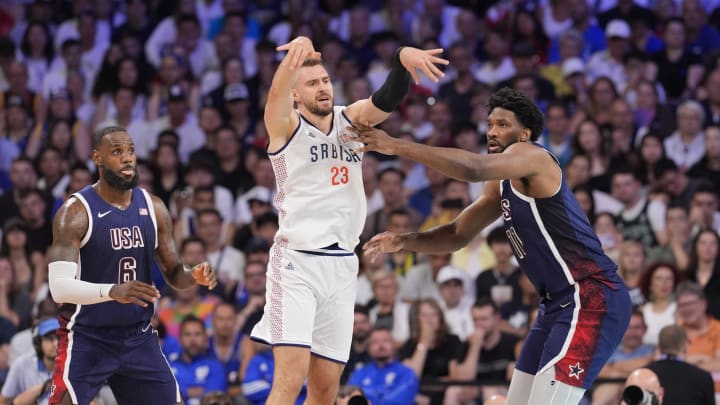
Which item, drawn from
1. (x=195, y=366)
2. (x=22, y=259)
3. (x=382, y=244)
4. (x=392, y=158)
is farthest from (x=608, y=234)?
(x=22, y=259)

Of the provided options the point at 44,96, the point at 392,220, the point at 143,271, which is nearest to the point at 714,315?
the point at 392,220

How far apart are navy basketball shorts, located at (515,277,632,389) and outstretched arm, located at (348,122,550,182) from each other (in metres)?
0.77

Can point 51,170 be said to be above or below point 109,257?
above

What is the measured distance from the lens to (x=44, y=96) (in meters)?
15.2

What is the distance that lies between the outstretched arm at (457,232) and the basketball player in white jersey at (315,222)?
16.7 inches

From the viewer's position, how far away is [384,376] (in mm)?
10500

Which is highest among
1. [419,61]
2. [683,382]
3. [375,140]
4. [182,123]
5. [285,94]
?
[182,123]

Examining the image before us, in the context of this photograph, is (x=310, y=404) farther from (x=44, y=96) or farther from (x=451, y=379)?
(x=44, y=96)

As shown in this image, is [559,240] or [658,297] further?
[658,297]

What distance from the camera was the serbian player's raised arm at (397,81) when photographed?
7.06m

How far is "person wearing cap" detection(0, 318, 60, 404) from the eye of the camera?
9.73 metres

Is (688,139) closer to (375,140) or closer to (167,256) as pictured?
(375,140)

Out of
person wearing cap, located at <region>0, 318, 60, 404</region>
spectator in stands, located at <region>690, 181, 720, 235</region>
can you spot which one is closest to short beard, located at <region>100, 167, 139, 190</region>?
person wearing cap, located at <region>0, 318, 60, 404</region>

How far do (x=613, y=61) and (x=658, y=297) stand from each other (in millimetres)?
4207
